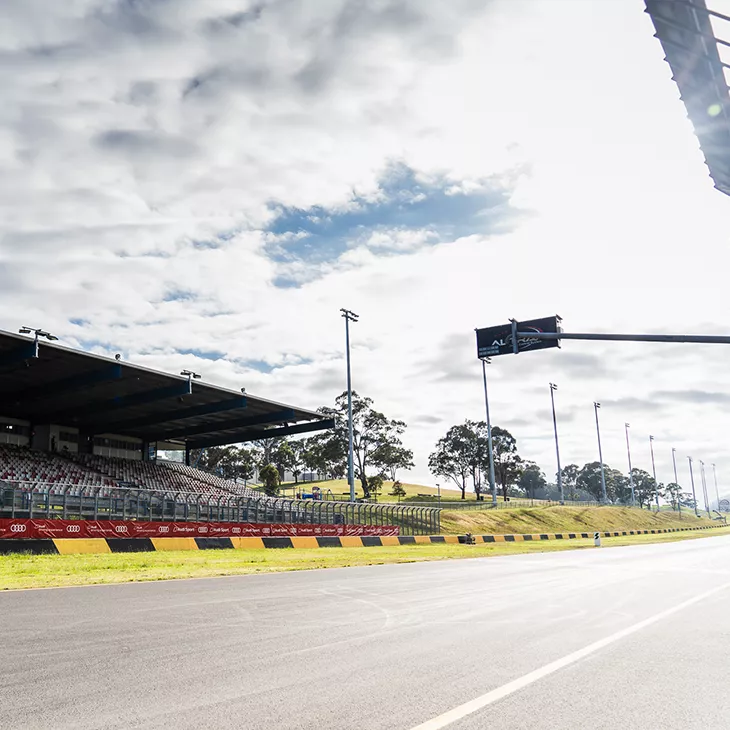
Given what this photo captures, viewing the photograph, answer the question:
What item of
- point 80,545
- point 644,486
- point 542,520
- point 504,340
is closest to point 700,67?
point 504,340

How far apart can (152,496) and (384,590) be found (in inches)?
817

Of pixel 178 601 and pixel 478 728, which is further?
pixel 178 601

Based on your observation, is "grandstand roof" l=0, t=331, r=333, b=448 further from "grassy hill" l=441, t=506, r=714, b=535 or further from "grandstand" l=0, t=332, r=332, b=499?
"grassy hill" l=441, t=506, r=714, b=535

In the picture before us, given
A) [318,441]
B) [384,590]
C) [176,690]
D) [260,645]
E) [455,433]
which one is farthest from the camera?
[455,433]

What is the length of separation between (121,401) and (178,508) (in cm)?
1876

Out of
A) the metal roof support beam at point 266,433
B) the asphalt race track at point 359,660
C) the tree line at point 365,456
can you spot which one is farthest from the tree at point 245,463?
the asphalt race track at point 359,660

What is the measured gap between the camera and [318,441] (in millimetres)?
97312

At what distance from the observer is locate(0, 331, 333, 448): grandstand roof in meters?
38.6

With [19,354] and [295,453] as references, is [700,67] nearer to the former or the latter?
[19,354]

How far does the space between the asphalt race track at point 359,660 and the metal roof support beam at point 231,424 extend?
41001 millimetres

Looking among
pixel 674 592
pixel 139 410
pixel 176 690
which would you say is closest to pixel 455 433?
pixel 139 410

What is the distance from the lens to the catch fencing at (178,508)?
82.6ft

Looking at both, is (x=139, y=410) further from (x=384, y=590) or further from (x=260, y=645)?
(x=260, y=645)

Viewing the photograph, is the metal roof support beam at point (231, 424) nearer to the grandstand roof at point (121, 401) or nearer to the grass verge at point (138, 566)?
the grandstand roof at point (121, 401)
